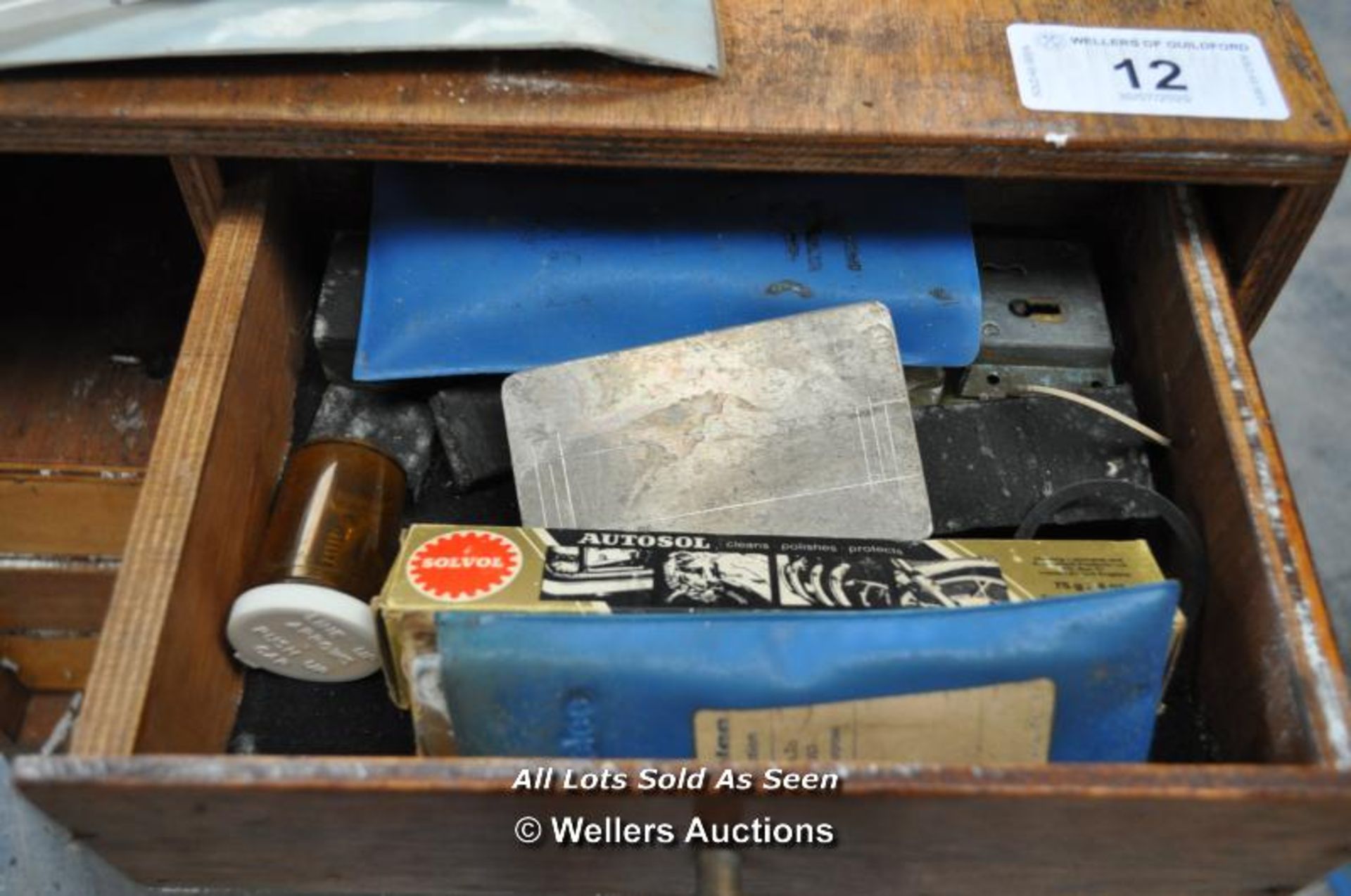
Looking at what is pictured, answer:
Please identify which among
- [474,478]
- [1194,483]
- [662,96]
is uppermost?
[662,96]

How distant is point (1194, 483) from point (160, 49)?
1.92 ft

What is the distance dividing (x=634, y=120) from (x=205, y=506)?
287 millimetres

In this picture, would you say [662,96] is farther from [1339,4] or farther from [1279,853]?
[1339,4]

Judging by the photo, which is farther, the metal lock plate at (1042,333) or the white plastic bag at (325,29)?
the metal lock plate at (1042,333)

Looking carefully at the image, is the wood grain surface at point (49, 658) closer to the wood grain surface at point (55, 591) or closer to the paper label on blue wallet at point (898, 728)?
the wood grain surface at point (55, 591)

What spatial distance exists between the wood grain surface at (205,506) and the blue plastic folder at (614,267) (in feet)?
0.20

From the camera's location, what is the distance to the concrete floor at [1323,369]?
126cm

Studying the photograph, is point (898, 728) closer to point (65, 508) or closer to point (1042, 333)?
point (1042, 333)

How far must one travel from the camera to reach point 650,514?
2.35 ft

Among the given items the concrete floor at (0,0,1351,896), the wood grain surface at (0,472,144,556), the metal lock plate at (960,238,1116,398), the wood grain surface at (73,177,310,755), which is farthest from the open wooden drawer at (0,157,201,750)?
the concrete floor at (0,0,1351,896)

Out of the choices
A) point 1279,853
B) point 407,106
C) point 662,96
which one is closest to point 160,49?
point 407,106

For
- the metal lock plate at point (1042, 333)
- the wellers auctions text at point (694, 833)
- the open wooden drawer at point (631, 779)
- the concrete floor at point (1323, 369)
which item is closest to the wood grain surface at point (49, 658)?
the open wooden drawer at point (631, 779)

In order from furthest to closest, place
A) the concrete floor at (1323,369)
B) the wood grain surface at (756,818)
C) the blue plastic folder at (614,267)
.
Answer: the concrete floor at (1323,369)
the blue plastic folder at (614,267)
the wood grain surface at (756,818)

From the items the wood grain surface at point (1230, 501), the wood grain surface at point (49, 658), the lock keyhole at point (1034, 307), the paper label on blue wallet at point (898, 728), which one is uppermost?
the wood grain surface at point (1230, 501)
